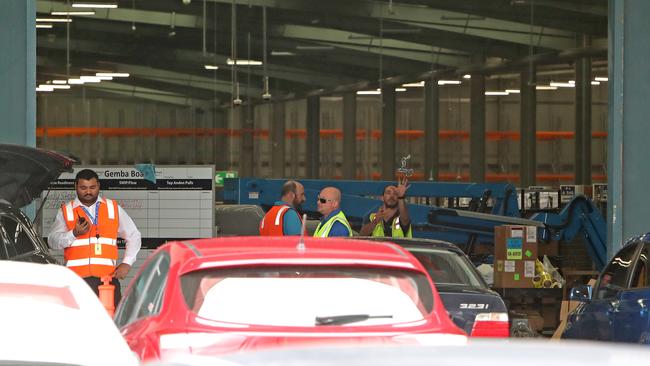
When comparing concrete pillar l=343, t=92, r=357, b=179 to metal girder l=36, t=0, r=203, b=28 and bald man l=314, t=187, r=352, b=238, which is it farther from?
bald man l=314, t=187, r=352, b=238

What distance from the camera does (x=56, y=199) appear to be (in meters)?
15.6

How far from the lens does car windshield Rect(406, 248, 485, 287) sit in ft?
36.2

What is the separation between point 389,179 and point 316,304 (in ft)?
41.4

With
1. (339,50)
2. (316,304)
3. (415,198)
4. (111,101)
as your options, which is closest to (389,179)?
(415,198)

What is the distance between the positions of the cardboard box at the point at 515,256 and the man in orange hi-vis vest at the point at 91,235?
556cm

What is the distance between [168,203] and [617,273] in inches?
221

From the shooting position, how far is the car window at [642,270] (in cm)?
1092

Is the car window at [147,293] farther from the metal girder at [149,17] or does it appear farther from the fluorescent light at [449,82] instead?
the fluorescent light at [449,82]

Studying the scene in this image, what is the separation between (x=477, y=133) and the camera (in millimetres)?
19703

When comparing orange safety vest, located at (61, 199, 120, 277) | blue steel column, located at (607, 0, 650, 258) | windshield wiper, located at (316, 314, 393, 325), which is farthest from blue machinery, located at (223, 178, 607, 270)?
windshield wiper, located at (316, 314, 393, 325)

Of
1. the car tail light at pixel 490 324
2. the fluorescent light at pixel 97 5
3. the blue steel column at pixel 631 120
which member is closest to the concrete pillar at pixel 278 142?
the fluorescent light at pixel 97 5

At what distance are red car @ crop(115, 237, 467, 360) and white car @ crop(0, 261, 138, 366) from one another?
837mm

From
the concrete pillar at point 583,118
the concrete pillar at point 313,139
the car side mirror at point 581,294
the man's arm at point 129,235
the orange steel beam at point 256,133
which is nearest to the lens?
the car side mirror at point 581,294

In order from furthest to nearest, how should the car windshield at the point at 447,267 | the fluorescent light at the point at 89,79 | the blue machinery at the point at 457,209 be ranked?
the blue machinery at the point at 457,209 < the fluorescent light at the point at 89,79 < the car windshield at the point at 447,267
